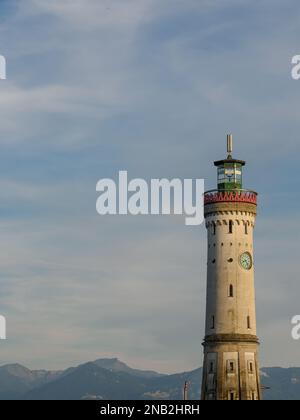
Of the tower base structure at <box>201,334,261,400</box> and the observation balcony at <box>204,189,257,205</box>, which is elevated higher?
the observation balcony at <box>204,189,257,205</box>

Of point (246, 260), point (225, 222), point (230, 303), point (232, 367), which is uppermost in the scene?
point (225, 222)

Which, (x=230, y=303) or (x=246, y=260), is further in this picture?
(x=246, y=260)

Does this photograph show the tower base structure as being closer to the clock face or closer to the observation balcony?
the clock face

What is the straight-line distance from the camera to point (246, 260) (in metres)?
164

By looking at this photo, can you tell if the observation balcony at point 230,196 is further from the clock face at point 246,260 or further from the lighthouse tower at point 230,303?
the clock face at point 246,260

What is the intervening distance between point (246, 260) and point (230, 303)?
629 cm

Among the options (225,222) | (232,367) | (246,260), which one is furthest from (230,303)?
(225,222)

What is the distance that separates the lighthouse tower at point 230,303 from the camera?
531 feet

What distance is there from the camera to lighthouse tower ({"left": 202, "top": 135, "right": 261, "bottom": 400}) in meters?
162

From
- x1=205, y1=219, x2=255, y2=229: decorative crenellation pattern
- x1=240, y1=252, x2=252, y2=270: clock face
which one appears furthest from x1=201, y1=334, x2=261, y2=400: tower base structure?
x1=205, y1=219, x2=255, y2=229: decorative crenellation pattern

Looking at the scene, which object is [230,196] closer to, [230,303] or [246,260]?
[246,260]
